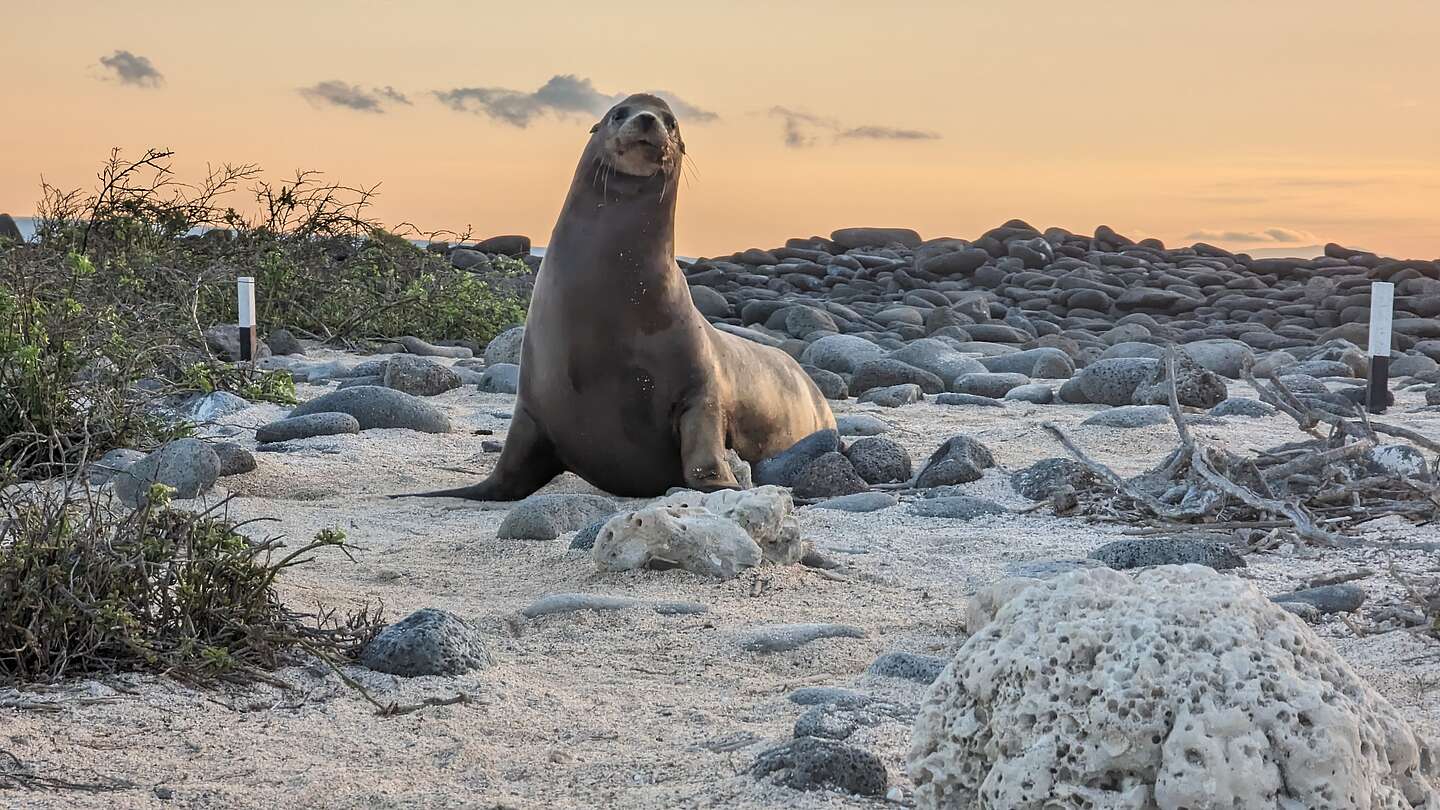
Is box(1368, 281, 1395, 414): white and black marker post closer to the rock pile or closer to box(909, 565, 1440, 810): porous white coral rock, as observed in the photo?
the rock pile

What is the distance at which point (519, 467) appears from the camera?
24.6ft

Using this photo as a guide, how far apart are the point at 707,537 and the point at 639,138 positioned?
2.54 meters

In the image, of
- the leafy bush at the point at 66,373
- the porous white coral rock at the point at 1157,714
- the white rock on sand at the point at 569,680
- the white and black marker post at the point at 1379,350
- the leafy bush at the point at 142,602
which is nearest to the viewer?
the porous white coral rock at the point at 1157,714

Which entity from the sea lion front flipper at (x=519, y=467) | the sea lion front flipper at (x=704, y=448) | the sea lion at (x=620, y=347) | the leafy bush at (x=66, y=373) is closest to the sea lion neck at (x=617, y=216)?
the sea lion at (x=620, y=347)

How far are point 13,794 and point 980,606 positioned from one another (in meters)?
2.44

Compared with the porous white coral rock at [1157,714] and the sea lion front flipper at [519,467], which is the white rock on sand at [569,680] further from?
the porous white coral rock at [1157,714]

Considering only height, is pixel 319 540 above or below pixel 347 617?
above

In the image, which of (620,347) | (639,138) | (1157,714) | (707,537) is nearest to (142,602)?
(707,537)

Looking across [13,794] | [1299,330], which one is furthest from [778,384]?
[1299,330]

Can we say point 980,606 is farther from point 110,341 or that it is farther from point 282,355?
point 282,355

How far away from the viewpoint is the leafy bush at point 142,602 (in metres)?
3.65

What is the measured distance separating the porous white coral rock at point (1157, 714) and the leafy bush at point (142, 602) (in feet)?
6.46

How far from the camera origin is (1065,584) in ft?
8.65

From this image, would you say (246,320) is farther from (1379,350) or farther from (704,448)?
(1379,350)
